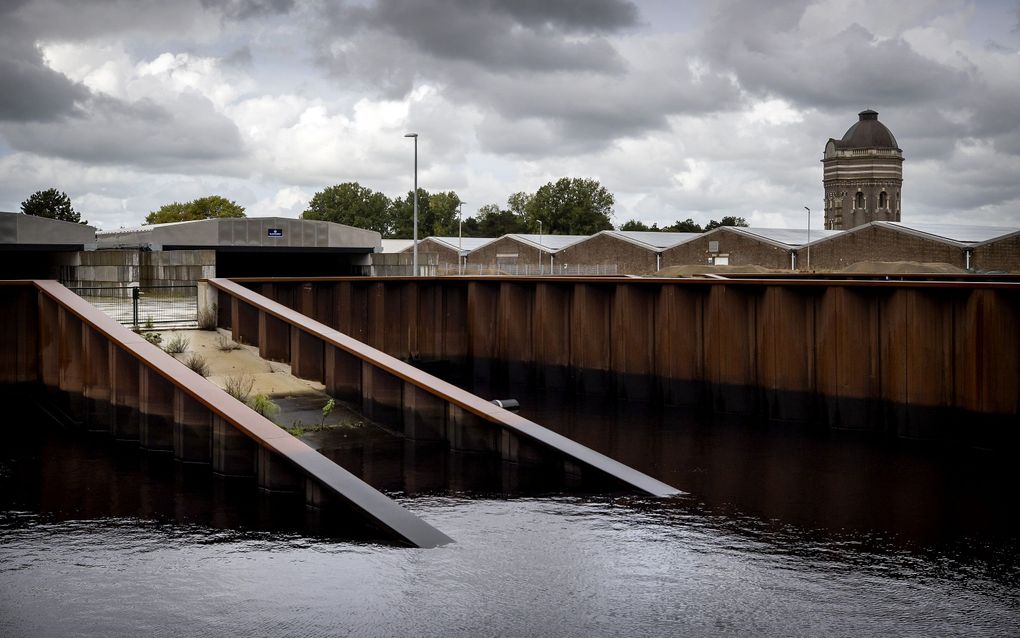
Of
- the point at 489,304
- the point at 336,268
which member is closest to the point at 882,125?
the point at 336,268

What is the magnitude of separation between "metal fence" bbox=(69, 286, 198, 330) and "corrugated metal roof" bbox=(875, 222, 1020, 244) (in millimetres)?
55350

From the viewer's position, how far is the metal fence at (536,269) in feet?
278

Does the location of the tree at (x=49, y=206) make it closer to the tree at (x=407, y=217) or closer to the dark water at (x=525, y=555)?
the tree at (x=407, y=217)

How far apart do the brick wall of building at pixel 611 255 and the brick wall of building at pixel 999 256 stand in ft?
81.9

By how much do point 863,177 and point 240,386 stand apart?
111 metres

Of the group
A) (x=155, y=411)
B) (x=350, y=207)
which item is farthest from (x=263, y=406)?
(x=350, y=207)

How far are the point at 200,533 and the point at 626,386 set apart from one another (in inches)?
604

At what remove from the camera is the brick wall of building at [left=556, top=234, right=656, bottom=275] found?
8269 cm

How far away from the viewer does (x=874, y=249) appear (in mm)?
72500

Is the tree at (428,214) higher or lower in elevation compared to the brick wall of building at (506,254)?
higher

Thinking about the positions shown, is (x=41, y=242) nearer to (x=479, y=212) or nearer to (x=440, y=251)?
(x=440, y=251)

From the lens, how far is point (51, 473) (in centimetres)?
1669

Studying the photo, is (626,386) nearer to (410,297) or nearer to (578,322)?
(578,322)

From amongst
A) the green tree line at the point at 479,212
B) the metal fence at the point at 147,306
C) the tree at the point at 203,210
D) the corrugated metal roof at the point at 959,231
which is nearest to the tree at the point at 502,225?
the green tree line at the point at 479,212
